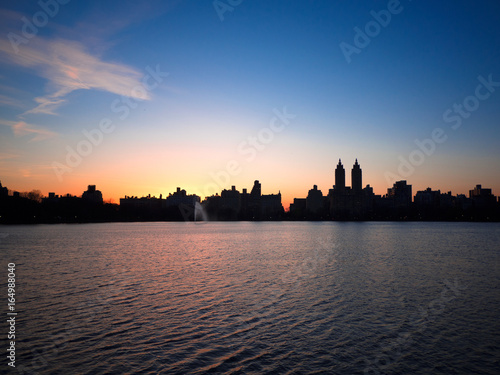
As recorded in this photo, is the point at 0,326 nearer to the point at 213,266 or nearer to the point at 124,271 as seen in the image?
the point at 124,271

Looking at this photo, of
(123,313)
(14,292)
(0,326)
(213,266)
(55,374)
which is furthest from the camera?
(213,266)

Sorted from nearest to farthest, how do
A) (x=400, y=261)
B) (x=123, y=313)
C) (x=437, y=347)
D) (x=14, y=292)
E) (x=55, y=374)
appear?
(x=55, y=374), (x=437, y=347), (x=123, y=313), (x=14, y=292), (x=400, y=261)

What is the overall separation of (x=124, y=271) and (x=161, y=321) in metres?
23.7

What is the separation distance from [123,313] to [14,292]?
13.5 meters

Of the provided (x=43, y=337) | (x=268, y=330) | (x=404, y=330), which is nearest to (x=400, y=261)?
(x=404, y=330)

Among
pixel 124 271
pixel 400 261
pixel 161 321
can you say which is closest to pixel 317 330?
pixel 161 321

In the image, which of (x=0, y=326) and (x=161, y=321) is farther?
(x=161, y=321)

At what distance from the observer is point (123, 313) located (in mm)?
26156

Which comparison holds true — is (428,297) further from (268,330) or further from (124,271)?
(124,271)

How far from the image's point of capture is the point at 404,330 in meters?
Result: 22.5

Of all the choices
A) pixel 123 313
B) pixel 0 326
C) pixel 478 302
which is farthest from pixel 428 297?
pixel 0 326

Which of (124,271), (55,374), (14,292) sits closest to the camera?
(55,374)

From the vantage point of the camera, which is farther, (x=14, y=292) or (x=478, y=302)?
(x=14, y=292)

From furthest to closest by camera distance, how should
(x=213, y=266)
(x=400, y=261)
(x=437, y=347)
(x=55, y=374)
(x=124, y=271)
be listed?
(x=400, y=261)
(x=213, y=266)
(x=124, y=271)
(x=437, y=347)
(x=55, y=374)
